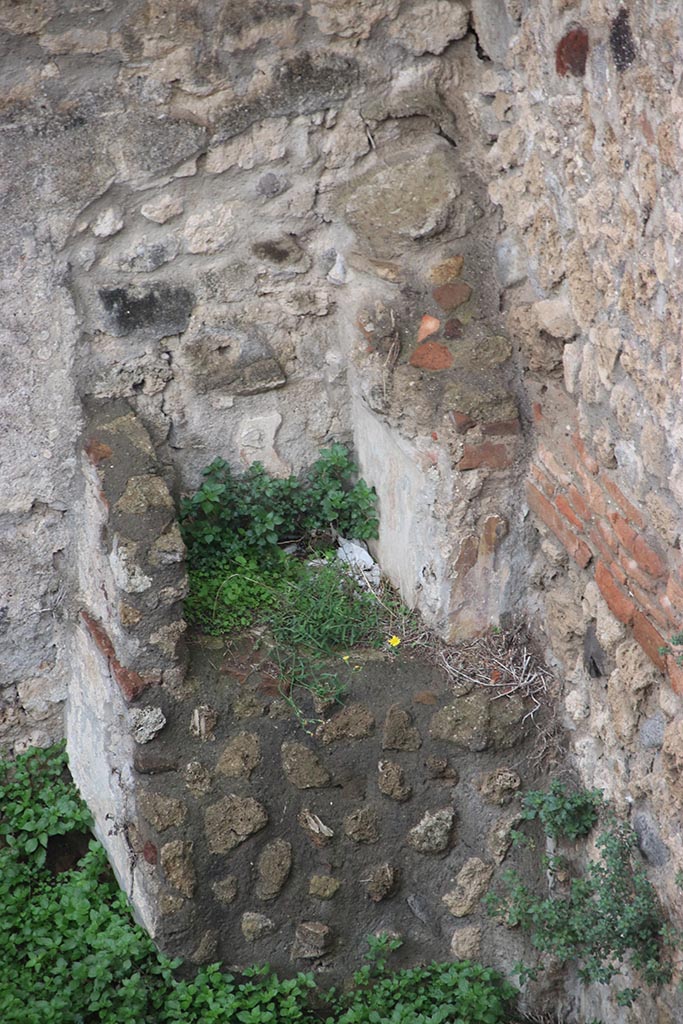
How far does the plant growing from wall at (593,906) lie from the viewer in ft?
10.3

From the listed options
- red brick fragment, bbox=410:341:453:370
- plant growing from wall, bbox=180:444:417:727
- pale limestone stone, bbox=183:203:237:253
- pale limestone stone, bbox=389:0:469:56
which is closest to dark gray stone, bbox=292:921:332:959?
plant growing from wall, bbox=180:444:417:727

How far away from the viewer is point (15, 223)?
3484 millimetres

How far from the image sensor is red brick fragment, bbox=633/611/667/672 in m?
3.03

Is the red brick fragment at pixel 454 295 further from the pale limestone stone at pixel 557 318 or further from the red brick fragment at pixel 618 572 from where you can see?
the red brick fragment at pixel 618 572

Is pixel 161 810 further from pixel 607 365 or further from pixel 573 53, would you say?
pixel 573 53

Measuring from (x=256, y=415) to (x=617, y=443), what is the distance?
136 cm

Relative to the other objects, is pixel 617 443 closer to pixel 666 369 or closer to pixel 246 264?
pixel 666 369

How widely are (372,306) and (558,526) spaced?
3.08 ft

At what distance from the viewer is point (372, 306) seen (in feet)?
12.3

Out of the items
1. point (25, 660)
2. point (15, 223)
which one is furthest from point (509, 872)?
point (15, 223)

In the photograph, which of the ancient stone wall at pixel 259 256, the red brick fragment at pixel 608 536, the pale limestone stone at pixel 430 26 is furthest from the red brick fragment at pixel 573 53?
the red brick fragment at pixel 608 536

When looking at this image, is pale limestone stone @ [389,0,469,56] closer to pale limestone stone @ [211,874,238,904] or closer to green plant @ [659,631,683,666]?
green plant @ [659,631,683,666]

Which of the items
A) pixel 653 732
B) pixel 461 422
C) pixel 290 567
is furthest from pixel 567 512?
pixel 290 567

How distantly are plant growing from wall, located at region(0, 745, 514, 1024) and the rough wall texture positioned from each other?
577 mm
